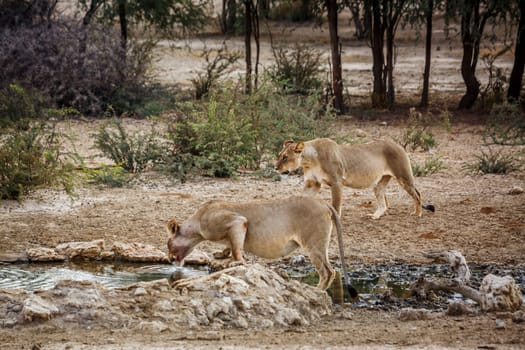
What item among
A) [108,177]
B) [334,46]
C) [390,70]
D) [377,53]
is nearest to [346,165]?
[108,177]

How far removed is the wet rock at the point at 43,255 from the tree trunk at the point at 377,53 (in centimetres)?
1272

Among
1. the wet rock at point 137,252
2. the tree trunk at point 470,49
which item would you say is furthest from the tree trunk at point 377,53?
the wet rock at point 137,252

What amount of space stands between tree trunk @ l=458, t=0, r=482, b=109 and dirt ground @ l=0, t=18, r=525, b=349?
415cm

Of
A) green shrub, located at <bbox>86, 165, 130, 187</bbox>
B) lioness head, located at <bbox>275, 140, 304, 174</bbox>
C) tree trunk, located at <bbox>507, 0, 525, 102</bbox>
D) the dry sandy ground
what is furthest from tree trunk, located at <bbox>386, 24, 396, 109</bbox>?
lioness head, located at <bbox>275, 140, 304, 174</bbox>

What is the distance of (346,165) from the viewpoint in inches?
477

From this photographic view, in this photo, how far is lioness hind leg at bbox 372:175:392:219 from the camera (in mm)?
12406

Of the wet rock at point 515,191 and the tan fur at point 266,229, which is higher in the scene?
the tan fur at point 266,229

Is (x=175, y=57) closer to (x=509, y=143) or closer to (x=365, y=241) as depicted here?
(x=509, y=143)

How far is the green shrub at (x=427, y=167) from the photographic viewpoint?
1517cm

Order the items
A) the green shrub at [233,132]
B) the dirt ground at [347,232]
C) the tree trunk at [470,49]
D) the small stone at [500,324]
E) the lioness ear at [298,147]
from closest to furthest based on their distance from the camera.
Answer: the dirt ground at [347,232]
the small stone at [500,324]
the lioness ear at [298,147]
the green shrub at [233,132]
the tree trunk at [470,49]

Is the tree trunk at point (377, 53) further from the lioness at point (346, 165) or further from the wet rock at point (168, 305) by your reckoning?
the wet rock at point (168, 305)

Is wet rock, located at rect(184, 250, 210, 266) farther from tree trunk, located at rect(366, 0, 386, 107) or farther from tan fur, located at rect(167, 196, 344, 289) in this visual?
tree trunk, located at rect(366, 0, 386, 107)

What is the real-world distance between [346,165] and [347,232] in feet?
2.81

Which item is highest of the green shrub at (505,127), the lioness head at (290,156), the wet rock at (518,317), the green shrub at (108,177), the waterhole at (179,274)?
the lioness head at (290,156)
